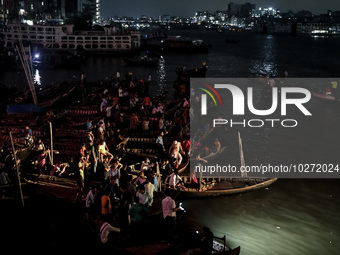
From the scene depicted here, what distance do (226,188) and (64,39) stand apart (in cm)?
6929

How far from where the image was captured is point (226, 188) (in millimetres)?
13992

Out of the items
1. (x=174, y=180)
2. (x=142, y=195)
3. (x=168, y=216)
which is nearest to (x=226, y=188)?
(x=174, y=180)

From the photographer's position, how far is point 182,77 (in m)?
39.5

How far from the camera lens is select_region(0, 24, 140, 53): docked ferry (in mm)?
75688

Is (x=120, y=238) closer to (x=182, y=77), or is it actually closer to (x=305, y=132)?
(x=305, y=132)

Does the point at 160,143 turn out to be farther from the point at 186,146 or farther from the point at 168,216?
the point at 168,216

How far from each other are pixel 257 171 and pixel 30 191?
33.3ft

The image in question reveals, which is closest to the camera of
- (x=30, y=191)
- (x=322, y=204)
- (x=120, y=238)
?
(x=120, y=238)

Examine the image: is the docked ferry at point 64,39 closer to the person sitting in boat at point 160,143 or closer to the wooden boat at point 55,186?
the person sitting in boat at point 160,143

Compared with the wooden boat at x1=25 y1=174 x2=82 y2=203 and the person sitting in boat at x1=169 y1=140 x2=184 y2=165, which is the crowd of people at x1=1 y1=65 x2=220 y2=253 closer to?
the person sitting in boat at x1=169 y1=140 x2=184 y2=165

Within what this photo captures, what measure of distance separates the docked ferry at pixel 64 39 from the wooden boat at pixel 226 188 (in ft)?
214

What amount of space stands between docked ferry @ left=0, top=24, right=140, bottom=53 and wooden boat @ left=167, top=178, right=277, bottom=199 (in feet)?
214

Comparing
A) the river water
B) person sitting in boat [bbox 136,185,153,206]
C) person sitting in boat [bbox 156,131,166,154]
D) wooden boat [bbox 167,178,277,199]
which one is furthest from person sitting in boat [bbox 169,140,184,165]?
person sitting in boat [bbox 136,185,153,206]

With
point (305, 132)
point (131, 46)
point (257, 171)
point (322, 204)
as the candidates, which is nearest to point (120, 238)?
point (322, 204)
